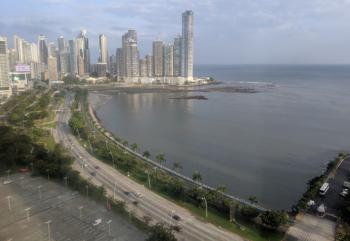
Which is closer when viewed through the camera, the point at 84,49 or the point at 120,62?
the point at 120,62

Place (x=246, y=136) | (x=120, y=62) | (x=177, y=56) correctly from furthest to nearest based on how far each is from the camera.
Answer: (x=120, y=62) → (x=177, y=56) → (x=246, y=136)

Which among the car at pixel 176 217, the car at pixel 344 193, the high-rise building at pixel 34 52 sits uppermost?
the high-rise building at pixel 34 52

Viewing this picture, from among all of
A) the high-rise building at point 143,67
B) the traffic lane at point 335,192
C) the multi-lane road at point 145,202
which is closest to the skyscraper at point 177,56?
the high-rise building at point 143,67

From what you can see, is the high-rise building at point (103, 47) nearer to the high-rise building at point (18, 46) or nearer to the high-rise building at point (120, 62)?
the high-rise building at point (120, 62)

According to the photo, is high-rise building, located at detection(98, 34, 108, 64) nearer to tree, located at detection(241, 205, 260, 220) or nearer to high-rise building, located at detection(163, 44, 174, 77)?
high-rise building, located at detection(163, 44, 174, 77)

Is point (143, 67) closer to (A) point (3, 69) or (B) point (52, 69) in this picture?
(B) point (52, 69)

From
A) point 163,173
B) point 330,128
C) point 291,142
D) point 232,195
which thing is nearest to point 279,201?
Result: point 232,195

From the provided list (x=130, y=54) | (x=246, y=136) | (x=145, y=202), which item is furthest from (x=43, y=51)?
(x=145, y=202)
